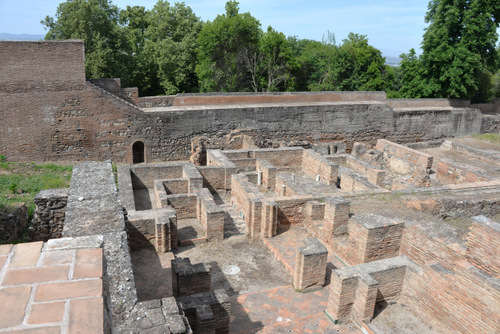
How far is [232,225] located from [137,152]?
7.71 metres

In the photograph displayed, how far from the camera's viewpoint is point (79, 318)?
195 centimetres

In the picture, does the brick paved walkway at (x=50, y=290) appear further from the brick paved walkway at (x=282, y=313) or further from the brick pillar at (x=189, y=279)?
the brick paved walkway at (x=282, y=313)

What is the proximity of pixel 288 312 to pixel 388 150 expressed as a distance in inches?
458

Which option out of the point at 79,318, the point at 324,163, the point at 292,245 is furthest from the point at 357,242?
the point at 79,318

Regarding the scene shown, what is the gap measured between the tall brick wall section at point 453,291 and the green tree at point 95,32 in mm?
21981

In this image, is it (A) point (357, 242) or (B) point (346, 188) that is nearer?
(A) point (357, 242)

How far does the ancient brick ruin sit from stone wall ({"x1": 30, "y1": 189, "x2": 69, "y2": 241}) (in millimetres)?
19

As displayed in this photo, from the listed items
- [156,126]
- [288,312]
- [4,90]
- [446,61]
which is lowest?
[288,312]

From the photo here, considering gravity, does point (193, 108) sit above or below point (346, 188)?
above

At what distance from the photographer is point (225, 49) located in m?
28.2

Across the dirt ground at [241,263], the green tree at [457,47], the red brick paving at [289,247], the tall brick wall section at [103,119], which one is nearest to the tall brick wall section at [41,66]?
the tall brick wall section at [103,119]

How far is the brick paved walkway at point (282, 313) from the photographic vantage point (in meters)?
6.45

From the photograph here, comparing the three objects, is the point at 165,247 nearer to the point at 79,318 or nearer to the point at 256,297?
the point at 256,297

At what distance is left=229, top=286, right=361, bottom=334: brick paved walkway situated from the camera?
21.2 ft
